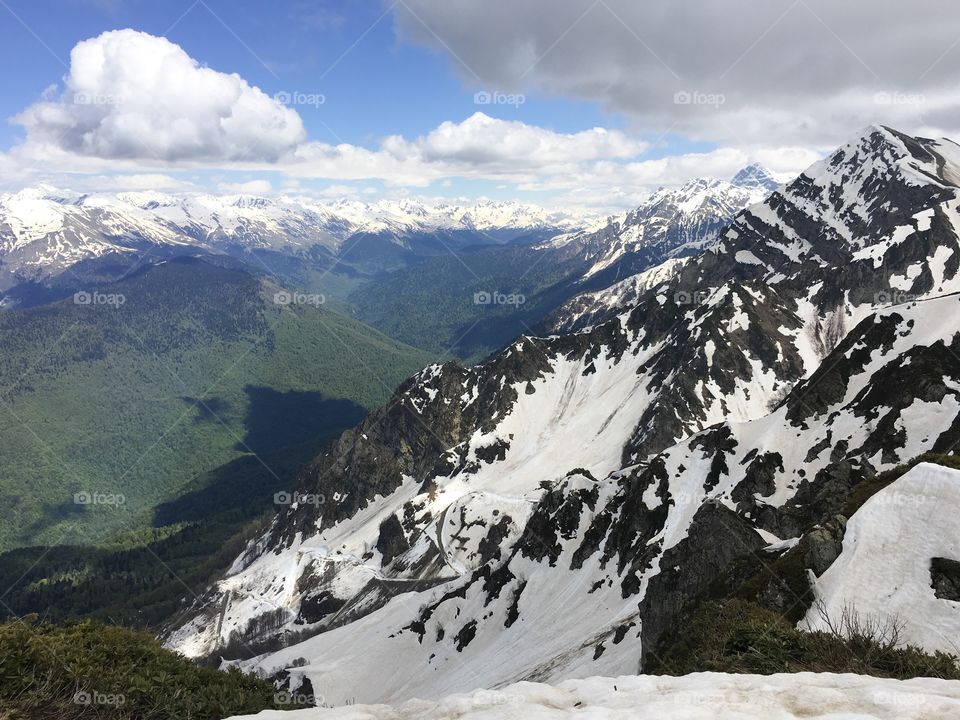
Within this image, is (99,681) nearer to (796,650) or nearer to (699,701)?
(699,701)

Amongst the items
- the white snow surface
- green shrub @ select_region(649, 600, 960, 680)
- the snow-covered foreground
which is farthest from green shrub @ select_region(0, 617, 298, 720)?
the white snow surface

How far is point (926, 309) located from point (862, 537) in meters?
99.1

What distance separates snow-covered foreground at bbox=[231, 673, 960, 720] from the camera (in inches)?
634

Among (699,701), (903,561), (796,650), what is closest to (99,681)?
(699,701)

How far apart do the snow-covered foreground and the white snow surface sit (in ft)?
36.1

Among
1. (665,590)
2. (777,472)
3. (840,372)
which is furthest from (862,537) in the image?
(840,372)

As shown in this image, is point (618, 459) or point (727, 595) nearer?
point (727, 595)

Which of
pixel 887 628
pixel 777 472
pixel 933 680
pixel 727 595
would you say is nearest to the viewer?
pixel 933 680

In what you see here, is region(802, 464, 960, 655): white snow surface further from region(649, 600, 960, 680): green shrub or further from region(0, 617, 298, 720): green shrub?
region(0, 617, 298, 720): green shrub

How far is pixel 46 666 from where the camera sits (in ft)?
74.8

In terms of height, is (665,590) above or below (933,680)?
below

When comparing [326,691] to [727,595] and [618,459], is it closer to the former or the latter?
[727,595]

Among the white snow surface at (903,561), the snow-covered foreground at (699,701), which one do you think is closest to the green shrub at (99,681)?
the snow-covered foreground at (699,701)

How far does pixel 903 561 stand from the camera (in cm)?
2980
